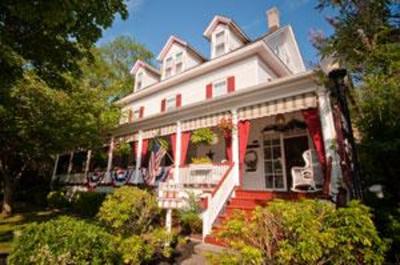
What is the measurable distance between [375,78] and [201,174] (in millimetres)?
6335

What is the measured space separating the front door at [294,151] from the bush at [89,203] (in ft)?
27.6

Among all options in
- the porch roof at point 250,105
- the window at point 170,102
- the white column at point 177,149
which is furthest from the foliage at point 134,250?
the window at point 170,102

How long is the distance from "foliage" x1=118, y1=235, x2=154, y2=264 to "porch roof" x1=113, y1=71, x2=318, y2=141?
5.63 meters

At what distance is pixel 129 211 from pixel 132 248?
32.9 inches

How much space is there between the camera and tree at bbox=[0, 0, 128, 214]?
15.1ft

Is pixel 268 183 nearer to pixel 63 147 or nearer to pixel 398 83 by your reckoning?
pixel 398 83

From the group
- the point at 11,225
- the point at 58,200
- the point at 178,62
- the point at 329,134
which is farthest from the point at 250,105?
the point at 58,200

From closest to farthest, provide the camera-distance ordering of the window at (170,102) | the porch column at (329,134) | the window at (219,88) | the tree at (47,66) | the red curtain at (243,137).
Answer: the tree at (47,66) → the porch column at (329,134) → the red curtain at (243,137) → the window at (219,88) → the window at (170,102)

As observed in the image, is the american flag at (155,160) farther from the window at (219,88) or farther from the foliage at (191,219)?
the window at (219,88)

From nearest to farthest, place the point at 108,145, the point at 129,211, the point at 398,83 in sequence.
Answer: the point at 398,83
the point at 129,211
the point at 108,145

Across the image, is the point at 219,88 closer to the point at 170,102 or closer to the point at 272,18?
the point at 170,102

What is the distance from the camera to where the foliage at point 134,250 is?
4.82m

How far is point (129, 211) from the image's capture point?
553 cm

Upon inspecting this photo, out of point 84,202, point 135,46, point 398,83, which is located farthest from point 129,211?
point 135,46
